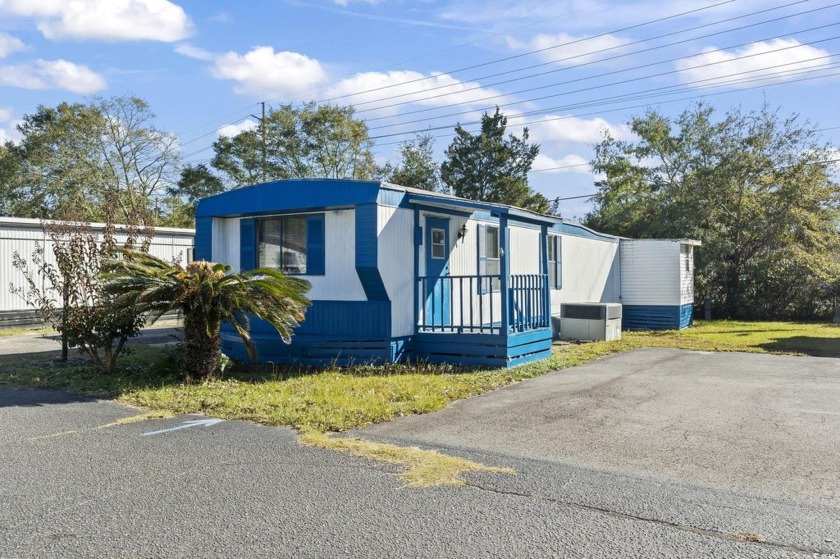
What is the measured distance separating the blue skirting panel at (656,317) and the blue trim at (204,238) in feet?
36.6

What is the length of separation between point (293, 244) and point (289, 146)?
2416cm

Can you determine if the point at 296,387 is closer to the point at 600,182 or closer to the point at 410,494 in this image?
the point at 410,494

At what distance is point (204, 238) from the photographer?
1112 centimetres

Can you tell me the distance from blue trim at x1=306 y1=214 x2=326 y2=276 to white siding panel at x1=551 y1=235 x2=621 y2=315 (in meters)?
6.61

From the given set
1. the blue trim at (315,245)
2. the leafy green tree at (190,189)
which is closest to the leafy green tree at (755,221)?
the blue trim at (315,245)

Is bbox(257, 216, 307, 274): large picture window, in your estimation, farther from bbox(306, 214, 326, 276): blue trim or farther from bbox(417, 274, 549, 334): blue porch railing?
bbox(417, 274, 549, 334): blue porch railing

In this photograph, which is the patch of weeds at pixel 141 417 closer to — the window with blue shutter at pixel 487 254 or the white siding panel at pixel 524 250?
the window with blue shutter at pixel 487 254

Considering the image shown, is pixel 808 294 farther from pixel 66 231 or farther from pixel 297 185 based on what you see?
pixel 66 231

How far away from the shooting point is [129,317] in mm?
8438

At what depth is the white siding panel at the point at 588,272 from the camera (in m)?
15.4

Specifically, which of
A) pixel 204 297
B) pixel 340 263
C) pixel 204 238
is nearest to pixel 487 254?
pixel 340 263

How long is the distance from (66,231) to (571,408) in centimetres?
743

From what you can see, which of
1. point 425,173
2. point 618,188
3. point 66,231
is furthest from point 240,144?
point 66,231

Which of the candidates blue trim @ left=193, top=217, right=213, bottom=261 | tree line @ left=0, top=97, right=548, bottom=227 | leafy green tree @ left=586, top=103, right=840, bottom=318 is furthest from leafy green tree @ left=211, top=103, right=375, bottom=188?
blue trim @ left=193, top=217, right=213, bottom=261
